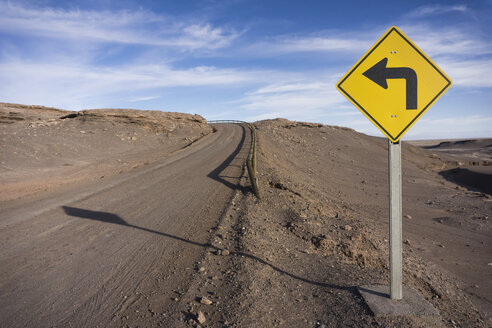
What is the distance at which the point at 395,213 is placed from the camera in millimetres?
3570

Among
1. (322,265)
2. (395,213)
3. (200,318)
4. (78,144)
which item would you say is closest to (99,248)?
(200,318)

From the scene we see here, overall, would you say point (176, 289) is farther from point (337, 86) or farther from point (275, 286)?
point (337, 86)

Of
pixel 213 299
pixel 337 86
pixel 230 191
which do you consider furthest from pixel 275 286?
pixel 230 191

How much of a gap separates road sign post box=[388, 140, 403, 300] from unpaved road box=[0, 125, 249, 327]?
264 centimetres

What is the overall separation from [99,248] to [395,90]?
541cm

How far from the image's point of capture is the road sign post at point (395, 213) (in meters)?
3.53

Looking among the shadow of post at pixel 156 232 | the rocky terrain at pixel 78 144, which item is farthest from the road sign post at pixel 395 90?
the rocky terrain at pixel 78 144

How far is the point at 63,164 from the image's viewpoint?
19469mm

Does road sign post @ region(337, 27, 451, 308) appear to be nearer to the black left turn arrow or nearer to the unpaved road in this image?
the black left turn arrow

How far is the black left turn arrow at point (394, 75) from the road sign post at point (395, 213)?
0.52 meters

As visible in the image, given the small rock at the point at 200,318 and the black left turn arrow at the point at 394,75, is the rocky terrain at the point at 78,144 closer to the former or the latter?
the small rock at the point at 200,318

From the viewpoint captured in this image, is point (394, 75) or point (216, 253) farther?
point (216, 253)

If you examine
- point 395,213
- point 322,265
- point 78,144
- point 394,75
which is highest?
point 394,75

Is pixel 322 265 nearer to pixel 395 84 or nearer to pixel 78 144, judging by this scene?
pixel 395 84
